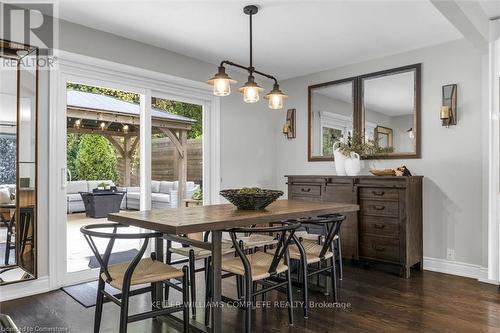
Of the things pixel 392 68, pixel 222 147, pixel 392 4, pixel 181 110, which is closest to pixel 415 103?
pixel 392 68

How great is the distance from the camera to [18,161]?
10.4 feet

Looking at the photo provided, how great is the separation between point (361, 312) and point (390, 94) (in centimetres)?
267

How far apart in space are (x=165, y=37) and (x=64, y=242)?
7.52 feet

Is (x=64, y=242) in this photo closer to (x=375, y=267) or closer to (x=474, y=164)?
(x=375, y=267)

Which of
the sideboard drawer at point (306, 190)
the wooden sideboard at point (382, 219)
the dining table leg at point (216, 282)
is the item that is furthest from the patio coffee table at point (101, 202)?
the wooden sideboard at point (382, 219)

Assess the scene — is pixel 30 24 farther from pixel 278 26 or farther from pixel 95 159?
pixel 278 26

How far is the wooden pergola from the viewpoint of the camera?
3627 mm

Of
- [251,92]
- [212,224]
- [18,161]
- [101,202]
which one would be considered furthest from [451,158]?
[18,161]

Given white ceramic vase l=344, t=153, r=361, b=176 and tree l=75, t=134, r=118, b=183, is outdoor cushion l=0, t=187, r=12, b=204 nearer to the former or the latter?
tree l=75, t=134, r=118, b=183

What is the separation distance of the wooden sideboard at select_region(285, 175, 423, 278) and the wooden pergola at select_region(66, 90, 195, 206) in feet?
6.13

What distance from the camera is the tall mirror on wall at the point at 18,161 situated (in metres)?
3.14

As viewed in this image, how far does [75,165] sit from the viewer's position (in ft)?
11.7

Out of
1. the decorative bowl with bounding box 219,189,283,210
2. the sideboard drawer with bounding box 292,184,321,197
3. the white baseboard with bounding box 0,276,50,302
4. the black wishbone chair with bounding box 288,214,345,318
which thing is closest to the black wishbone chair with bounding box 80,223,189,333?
the decorative bowl with bounding box 219,189,283,210

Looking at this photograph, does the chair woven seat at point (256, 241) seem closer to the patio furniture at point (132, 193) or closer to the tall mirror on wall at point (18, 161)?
the patio furniture at point (132, 193)
